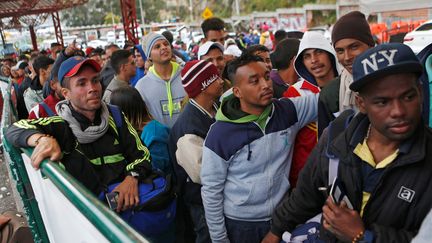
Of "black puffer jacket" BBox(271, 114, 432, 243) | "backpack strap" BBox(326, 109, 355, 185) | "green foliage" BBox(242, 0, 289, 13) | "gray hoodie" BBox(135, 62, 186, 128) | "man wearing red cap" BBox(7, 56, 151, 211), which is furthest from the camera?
"green foliage" BBox(242, 0, 289, 13)

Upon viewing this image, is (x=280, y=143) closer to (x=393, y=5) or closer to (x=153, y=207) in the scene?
(x=153, y=207)

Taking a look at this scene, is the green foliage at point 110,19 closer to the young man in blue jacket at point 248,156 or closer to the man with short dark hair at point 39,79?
the man with short dark hair at point 39,79

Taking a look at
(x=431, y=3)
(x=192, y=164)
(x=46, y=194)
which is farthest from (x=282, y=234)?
(x=431, y=3)

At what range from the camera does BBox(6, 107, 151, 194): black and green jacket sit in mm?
2398

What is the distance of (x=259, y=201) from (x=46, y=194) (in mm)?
1199

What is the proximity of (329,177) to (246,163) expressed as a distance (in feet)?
2.34

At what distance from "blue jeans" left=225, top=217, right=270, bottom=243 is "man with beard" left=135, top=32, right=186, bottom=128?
163 centimetres

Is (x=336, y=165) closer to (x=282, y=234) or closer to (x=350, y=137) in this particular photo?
(x=350, y=137)

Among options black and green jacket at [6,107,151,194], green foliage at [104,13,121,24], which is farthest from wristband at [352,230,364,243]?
green foliage at [104,13,121,24]

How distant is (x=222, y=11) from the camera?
64.8 metres

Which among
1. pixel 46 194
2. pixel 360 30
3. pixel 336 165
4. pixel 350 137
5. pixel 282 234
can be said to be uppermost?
pixel 360 30

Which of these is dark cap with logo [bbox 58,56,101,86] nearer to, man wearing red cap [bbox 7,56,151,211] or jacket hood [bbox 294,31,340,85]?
man wearing red cap [bbox 7,56,151,211]

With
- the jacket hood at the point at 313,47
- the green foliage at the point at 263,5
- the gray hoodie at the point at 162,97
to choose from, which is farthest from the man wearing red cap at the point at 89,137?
the green foliage at the point at 263,5

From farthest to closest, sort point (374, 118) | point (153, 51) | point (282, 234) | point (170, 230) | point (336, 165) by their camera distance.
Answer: point (153, 51) → point (170, 230) → point (282, 234) → point (336, 165) → point (374, 118)
